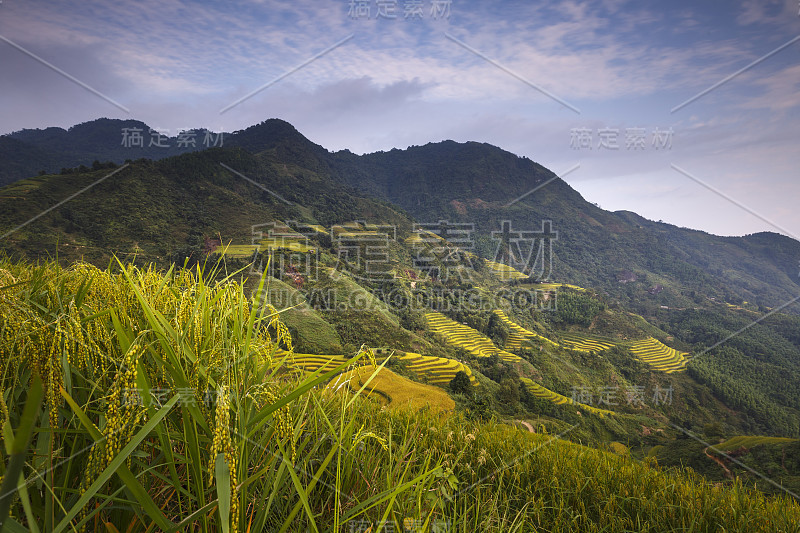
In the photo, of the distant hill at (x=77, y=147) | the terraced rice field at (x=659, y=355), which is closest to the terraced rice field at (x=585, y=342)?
the terraced rice field at (x=659, y=355)

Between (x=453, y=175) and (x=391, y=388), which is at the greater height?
(x=453, y=175)

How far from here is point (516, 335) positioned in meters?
57.6

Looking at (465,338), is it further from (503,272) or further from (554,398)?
(503,272)

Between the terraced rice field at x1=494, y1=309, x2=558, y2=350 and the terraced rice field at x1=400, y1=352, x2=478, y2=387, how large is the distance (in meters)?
20.6

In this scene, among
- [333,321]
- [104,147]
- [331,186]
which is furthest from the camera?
[104,147]

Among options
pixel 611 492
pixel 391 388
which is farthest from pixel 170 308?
pixel 391 388

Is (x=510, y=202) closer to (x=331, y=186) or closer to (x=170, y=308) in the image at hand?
(x=331, y=186)

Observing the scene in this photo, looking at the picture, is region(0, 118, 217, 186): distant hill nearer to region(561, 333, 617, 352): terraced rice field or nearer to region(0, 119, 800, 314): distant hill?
region(0, 119, 800, 314): distant hill

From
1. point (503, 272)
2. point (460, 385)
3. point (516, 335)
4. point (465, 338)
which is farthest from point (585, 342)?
point (460, 385)

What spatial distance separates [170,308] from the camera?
1350 millimetres

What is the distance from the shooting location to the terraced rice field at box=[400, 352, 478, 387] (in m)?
31.7

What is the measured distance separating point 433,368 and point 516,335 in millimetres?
29046

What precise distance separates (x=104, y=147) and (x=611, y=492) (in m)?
175

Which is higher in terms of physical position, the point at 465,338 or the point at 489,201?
the point at 489,201
